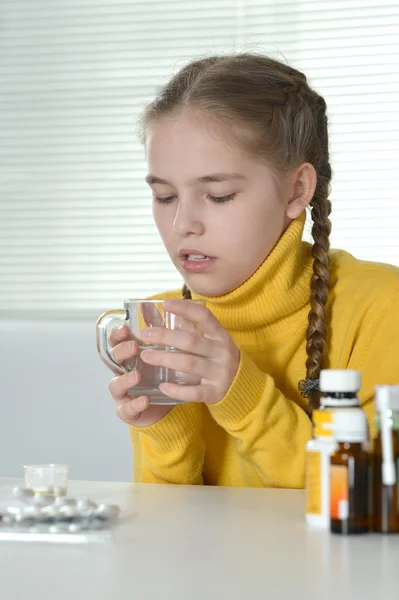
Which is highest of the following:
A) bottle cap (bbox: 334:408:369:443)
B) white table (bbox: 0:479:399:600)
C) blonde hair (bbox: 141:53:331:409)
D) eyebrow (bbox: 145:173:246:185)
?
blonde hair (bbox: 141:53:331:409)

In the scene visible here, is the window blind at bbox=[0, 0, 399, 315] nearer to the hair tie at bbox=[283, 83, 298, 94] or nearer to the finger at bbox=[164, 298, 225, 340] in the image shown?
the hair tie at bbox=[283, 83, 298, 94]

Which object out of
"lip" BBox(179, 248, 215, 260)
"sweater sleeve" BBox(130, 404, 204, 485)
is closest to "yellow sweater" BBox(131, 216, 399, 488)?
"sweater sleeve" BBox(130, 404, 204, 485)

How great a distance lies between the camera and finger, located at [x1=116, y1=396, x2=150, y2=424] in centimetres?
110

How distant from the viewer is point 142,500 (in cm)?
98

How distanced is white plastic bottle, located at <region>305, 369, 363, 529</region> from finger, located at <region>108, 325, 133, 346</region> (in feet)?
1.03

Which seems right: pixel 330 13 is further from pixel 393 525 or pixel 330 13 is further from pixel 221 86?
pixel 393 525

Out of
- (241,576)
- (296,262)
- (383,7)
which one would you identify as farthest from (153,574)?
(383,7)

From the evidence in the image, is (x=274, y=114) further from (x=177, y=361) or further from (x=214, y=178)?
(x=177, y=361)

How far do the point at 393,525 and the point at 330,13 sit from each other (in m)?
2.09

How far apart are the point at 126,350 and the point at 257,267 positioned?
1.41ft

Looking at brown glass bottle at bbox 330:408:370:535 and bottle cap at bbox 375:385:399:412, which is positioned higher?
bottle cap at bbox 375:385:399:412

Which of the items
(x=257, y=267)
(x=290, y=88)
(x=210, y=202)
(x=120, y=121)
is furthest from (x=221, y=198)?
(x=120, y=121)

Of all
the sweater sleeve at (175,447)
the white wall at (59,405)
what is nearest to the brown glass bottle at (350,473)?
the sweater sleeve at (175,447)

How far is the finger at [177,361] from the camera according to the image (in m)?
1.03
